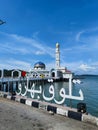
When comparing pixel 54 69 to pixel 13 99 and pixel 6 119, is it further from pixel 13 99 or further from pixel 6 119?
pixel 6 119

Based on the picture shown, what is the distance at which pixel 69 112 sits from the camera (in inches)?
365

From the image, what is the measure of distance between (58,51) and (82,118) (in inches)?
3458

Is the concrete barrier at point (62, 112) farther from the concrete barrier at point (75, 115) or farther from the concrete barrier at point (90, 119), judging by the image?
the concrete barrier at point (90, 119)

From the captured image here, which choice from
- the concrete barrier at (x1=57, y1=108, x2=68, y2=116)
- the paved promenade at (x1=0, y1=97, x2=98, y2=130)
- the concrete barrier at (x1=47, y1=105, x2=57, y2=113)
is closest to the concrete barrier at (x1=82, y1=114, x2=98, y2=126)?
the paved promenade at (x1=0, y1=97, x2=98, y2=130)

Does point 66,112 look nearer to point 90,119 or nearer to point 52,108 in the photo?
point 52,108

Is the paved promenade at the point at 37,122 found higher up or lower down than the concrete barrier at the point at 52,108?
lower down

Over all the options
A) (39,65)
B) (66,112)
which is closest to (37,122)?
(66,112)

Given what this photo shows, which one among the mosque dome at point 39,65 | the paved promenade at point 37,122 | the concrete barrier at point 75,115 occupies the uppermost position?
the mosque dome at point 39,65

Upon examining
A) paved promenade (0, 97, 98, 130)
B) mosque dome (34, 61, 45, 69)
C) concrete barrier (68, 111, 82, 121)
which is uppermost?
mosque dome (34, 61, 45, 69)

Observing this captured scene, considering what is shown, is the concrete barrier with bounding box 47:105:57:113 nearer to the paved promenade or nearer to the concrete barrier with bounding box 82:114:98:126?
the paved promenade

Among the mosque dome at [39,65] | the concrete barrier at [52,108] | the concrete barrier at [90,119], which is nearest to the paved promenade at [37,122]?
the concrete barrier at [90,119]

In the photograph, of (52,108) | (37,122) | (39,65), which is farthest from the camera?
(39,65)

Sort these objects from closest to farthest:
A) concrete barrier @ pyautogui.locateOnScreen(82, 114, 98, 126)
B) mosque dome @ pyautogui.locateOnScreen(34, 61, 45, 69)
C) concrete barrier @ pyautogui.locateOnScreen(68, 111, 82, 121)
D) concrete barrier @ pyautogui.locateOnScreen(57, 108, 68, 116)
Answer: concrete barrier @ pyautogui.locateOnScreen(82, 114, 98, 126), concrete barrier @ pyautogui.locateOnScreen(68, 111, 82, 121), concrete barrier @ pyautogui.locateOnScreen(57, 108, 68, 116), mosque dome @ pyautogui.locateOnScreen(34, 61, 45, 69)

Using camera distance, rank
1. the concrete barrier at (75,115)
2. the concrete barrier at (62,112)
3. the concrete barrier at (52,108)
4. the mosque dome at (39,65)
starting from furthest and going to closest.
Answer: the mosque dome at (39,65)
the concrete barrier at (52,108)
the concrete barrier at (62,112)
the concrete barrier at (75,115)
